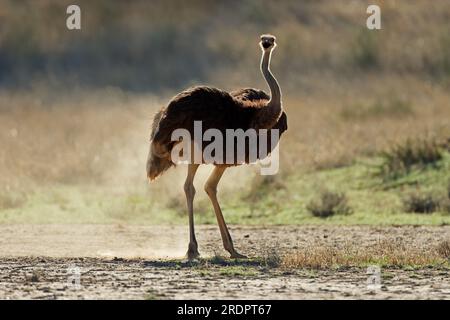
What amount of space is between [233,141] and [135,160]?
8444mm

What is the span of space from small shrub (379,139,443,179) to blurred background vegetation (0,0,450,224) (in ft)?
0.07

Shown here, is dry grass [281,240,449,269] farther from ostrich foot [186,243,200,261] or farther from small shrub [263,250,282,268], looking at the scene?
ostrich foot [186,243,200,261]

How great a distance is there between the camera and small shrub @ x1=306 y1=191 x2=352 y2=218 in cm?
1527

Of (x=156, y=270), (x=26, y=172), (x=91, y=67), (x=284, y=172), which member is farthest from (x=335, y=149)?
(x=91, y=67)

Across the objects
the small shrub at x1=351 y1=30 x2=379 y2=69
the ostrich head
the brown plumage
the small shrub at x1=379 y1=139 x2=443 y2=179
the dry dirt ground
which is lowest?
the dry dirt ground

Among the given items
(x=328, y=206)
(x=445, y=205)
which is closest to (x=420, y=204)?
(x=445, y=205)

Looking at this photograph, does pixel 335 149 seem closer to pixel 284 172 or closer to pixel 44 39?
pixel 284 172

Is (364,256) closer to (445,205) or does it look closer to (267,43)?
(267,43)

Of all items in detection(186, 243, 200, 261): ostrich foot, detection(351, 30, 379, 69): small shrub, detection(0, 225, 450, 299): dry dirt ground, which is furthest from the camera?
detection(351, 30, 379, 69): small shrub

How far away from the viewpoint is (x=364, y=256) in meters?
11.1

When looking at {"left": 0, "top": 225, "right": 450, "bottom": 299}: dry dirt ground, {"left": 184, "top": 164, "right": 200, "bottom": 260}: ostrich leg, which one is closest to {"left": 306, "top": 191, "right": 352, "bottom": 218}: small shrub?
{"left": 0, "top": 225, "right": 450, "bottom": 299}: dry dirt ground

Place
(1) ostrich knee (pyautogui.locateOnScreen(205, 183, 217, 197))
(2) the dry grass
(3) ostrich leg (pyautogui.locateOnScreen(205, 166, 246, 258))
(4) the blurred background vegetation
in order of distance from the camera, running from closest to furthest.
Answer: (2) the dry grass < (3) ostrich leg (pyautogui.locateOnScreen(205, 166, 246, 258)) < (1) ostrich knee (pyautogui.locateOnScreen(205, 183, 217, 197)) < (4) the blurred background vegetation

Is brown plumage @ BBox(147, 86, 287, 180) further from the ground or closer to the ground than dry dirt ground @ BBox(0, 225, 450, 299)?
further from the ground

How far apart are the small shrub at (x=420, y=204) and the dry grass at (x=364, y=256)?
131 inches
